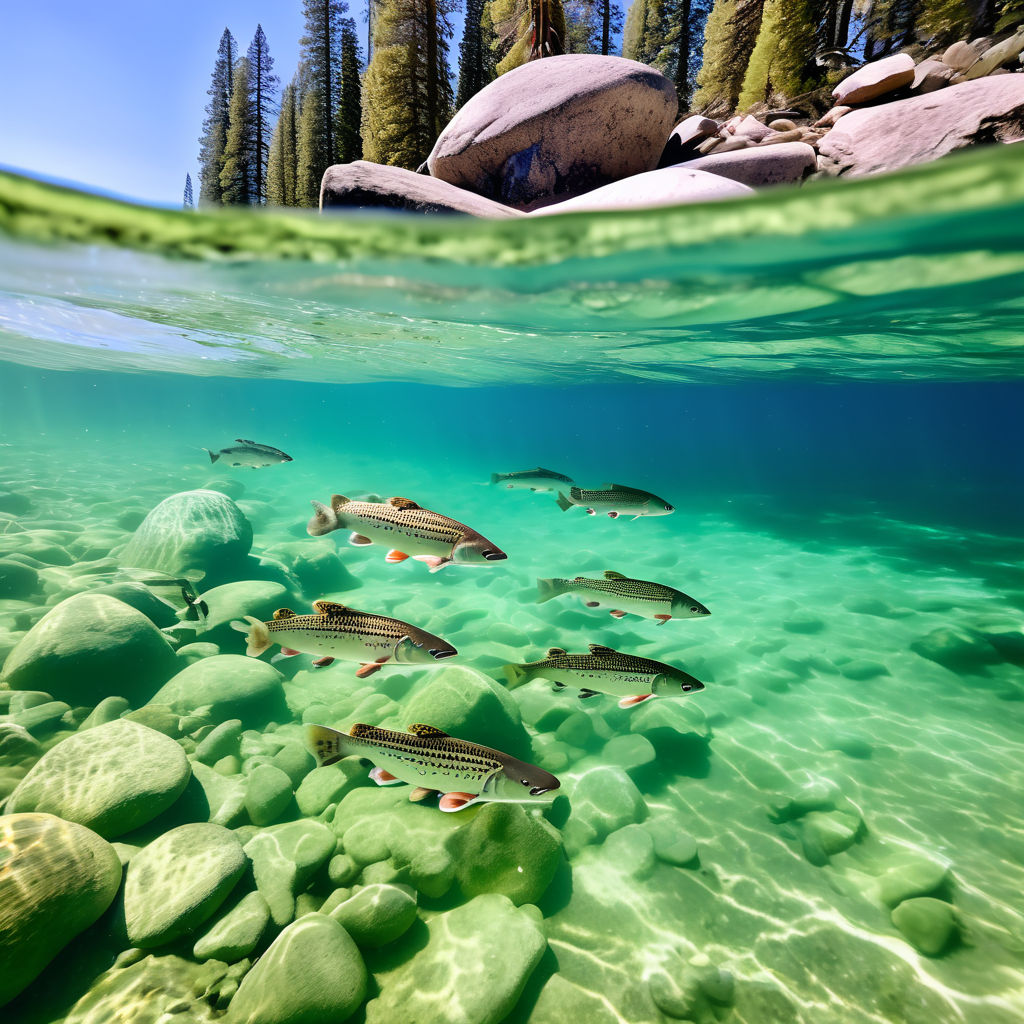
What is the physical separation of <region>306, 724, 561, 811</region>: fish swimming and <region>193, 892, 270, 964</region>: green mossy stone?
4.81ft

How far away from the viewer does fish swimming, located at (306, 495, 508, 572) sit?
4.47 m

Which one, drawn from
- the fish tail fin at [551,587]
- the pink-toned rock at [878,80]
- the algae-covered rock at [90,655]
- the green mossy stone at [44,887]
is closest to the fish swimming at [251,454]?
the algae-covered rock at [90,655]

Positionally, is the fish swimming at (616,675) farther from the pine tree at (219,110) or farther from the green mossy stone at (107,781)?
the pine tree at (219,110)

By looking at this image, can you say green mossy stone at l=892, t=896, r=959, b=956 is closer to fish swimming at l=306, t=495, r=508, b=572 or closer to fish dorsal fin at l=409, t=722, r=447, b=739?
fish dorsal fin at l=409, t=722, r=447, b=739

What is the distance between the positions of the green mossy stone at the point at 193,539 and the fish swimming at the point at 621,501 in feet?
26.8

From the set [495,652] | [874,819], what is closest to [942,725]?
[874,819]

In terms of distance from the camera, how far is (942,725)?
6.74 m

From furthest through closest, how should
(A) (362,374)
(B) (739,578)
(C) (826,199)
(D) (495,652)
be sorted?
(A) (362,374) → (B) (739,578) → (D) (495,652) → (C) (826,199)

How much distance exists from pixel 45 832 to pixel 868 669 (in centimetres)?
1036

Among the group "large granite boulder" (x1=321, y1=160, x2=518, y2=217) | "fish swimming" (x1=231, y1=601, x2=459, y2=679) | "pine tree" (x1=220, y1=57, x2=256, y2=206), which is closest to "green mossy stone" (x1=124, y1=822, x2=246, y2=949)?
"fish swimming" (x1=231, y1=601, x2=459, y2=679)

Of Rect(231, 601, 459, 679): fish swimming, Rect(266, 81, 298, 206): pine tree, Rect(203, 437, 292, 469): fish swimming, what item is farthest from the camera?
Rect(266, 81, 298, 206): pine tree

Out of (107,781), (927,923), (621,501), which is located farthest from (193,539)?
(927,923)

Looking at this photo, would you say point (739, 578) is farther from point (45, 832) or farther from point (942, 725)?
point (45, 832)

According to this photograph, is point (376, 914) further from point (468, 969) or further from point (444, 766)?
point (444, 766)
